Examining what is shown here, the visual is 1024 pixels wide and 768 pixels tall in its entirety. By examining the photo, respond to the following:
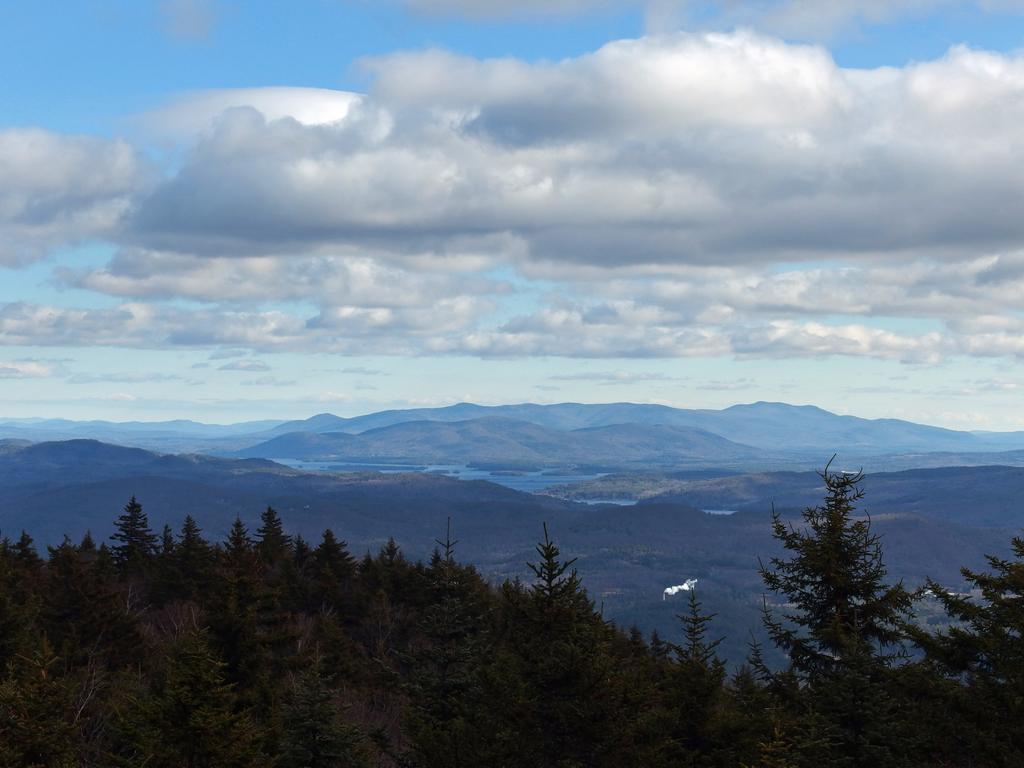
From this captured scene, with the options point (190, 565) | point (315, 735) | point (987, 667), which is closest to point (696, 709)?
point (987, 667)

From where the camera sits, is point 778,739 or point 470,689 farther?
point 470,689

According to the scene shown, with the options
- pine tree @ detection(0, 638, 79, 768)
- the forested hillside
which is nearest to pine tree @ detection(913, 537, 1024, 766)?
the forested hillside

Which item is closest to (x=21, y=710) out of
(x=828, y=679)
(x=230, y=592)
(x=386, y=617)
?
(x=230, y=592)

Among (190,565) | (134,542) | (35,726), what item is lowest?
(134,542)

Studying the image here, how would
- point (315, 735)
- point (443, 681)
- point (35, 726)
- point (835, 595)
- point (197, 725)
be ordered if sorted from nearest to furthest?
point (35, 726), point (197, 725), point (315, 735), point (835, 595), point (443, 681)

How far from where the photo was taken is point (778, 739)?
52.1 feet

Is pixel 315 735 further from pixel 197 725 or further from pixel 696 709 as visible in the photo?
pixel 696 709

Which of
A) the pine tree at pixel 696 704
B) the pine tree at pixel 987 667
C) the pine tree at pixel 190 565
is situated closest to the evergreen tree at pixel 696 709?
the pine tree at pixel 696 704

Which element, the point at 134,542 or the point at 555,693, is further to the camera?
the point at 134,542

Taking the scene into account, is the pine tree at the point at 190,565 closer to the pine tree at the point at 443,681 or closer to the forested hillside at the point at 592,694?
the forested hillside at the point at 592,694

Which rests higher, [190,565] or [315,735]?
[315,735]

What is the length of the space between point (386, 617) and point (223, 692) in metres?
48.2

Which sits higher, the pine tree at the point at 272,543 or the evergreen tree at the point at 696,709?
the evergreen tree at the point at 696,709

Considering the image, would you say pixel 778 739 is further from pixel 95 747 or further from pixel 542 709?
pixel 95 747
